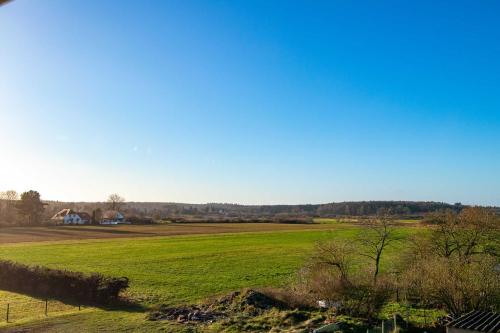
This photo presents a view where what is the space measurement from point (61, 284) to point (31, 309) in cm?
412

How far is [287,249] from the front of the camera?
7131cm

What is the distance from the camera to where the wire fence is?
26.2 metres

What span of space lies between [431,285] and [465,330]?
8.65 meters

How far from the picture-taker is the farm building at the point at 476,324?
48.4ft

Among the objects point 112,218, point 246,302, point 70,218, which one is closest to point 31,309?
point 246,302

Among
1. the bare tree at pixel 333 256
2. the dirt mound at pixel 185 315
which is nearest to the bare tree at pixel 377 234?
the bare tree at pixel 333 256

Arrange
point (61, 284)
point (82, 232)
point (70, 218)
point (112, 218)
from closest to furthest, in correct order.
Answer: point (61, 284) < point (82, 232) < point (70, 218) < point (112, 218)

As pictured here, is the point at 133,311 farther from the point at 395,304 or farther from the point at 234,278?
the point at 395,304

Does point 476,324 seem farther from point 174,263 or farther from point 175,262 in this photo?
point 175,262

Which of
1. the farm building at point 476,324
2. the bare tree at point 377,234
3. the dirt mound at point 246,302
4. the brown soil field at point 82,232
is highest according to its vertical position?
the bare tree at point 377,234

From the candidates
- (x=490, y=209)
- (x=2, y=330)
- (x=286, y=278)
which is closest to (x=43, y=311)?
(x=2, y=330)

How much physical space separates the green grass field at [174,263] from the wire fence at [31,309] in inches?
122

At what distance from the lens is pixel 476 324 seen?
15.4 m

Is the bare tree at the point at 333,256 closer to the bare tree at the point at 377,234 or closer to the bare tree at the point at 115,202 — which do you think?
the bare tree at the point at 377,234
